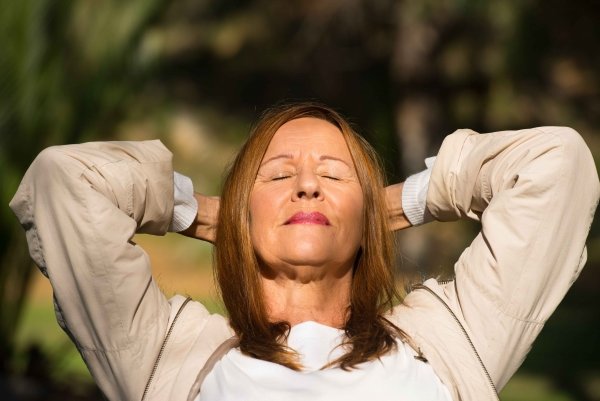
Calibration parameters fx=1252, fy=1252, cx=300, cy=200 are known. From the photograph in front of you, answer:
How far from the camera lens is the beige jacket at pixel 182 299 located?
10.5 ft

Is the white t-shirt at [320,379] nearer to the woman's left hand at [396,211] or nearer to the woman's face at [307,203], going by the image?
the woman's face at [307,203]

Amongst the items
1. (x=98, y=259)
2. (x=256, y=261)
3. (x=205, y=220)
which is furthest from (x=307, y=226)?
(x=98, y=259)

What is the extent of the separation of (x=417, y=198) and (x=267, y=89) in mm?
8950

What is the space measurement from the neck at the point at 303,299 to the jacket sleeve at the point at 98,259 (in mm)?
330

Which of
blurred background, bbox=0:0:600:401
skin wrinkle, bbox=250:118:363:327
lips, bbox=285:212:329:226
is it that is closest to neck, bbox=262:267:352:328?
skin wrinkle, bbox=250:118:363:327

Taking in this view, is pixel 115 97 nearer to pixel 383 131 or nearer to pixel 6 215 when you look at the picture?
pixel 6 215

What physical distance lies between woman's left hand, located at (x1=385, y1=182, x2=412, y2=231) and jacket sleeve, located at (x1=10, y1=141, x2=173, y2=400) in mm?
740

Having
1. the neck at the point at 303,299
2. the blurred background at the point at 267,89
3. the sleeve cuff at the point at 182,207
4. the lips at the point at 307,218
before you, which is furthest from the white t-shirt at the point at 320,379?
the blurred background at the point at 267,89

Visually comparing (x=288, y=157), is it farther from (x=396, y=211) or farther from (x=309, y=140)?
(x=396, y=211)

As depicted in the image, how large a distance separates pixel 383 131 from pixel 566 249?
18.3 ft

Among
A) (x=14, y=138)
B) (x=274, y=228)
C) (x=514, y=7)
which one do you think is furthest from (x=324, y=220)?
(x=514, y=7)

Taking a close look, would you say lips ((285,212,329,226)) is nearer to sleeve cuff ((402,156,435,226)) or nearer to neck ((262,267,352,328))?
neck ((262,267,352,328))

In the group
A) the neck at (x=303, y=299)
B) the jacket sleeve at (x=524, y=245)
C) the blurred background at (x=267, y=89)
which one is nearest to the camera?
the jacket sleeve at (x=524, y=245)

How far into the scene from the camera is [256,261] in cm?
353
